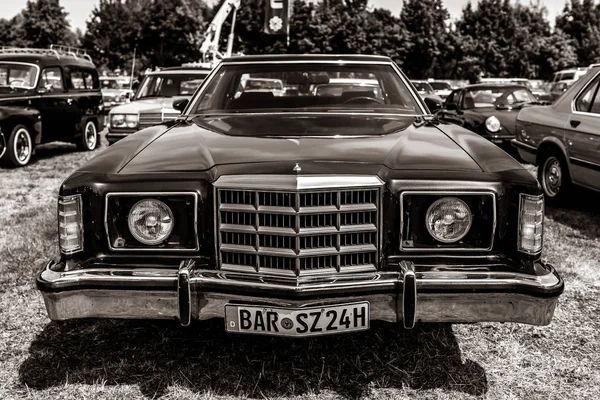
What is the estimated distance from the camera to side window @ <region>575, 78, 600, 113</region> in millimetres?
5977

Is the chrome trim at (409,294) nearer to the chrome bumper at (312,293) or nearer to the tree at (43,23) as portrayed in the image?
the chrome bumper at (312,293)

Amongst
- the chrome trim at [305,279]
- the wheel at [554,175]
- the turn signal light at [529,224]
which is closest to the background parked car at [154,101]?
the wheel at [554,175]

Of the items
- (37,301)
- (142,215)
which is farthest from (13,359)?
(142,215)

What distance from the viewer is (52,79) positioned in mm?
10781

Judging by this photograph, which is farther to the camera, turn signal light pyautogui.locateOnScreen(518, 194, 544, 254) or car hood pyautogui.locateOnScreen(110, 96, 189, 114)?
car hood pyautogui.locateOnScreen(110, 96, 189, 114)

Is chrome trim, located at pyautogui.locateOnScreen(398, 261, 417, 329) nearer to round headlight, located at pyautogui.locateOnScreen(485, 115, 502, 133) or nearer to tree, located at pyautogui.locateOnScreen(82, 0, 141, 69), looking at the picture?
round headlight, located at pyautogui.locateOnScreen(485, 115, 502, 133)

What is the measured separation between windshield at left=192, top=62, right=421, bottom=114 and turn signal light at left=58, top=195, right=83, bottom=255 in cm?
154

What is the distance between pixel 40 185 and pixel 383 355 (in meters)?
6.62

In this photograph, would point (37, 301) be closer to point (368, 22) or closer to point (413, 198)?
point (413, 198)

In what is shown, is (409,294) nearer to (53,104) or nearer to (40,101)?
(40,101)

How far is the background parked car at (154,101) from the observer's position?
9383 millimetres

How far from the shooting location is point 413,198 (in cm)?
269

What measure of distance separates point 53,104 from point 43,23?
44551 mm

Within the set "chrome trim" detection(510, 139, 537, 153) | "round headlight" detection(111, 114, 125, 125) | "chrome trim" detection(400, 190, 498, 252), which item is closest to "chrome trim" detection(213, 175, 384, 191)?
"chrome trim" detection(400, 190, 498, 252)
